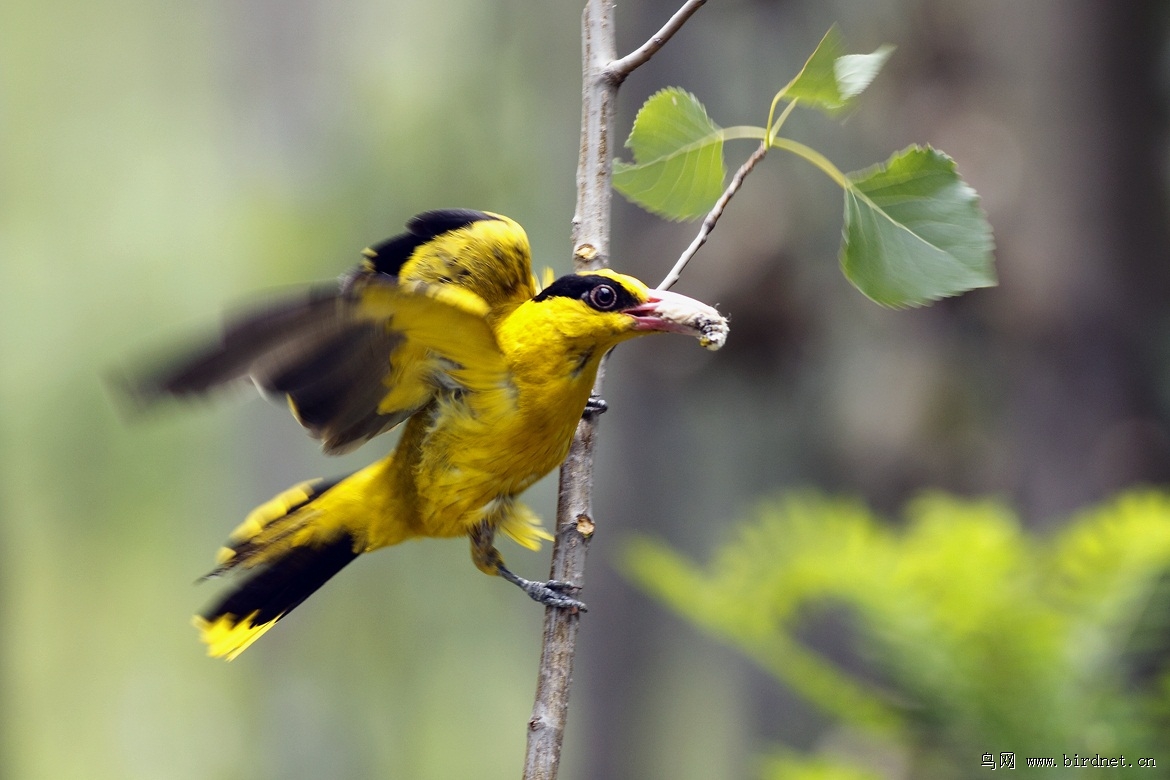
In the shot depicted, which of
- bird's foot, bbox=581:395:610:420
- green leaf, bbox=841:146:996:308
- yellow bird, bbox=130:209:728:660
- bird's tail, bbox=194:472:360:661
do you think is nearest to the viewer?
green leaf, bbox=841:146:996:308

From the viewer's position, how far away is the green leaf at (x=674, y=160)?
1404 millimetres

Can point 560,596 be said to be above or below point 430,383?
below

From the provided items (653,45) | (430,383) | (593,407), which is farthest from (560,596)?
(653,45)

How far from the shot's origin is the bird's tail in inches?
84.7

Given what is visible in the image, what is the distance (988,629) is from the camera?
5.76 ft

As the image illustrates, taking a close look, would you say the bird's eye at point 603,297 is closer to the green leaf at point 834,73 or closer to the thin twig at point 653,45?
the thin twig at point 653,45

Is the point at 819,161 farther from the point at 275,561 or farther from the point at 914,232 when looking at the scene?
the point at 275,561

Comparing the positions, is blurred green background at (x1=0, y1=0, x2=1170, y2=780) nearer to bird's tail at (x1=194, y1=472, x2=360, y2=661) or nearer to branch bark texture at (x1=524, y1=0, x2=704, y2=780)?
branch bark texture at (x1=524, y1=0, x2=704, y2=780)

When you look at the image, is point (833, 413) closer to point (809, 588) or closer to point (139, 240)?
point (809, 588)

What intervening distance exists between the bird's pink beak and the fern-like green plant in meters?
0.54

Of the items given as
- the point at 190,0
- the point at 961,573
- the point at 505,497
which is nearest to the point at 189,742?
the point at 190,0

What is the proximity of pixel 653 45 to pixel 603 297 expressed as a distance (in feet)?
1.60

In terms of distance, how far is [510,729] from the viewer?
795cm

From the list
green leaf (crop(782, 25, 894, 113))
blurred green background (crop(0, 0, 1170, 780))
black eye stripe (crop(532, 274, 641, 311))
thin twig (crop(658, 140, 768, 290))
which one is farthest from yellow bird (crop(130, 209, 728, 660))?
blurred green background (crop(0, 0, 1170, 780))
